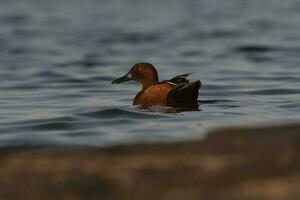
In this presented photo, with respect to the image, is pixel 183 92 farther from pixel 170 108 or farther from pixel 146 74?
pixel 146 74

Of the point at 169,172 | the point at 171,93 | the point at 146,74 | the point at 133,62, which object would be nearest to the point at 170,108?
the point at 171,93

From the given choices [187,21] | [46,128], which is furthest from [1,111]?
[187,21]

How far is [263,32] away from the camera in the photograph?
90.2ft

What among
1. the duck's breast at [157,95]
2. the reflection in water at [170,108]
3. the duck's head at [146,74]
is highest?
the duck's head at [146,74]

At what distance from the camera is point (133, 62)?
2116 centimetres

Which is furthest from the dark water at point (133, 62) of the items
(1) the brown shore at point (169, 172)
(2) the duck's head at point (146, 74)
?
(1) the brown shore at point (169, 172)

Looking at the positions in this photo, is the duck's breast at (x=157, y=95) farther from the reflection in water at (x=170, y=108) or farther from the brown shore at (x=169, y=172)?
the brown shore at (x=169, y=172)

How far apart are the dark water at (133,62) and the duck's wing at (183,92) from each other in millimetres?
252

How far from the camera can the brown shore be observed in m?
6.33

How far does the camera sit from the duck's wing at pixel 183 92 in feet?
40.7

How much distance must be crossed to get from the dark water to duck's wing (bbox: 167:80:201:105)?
252mm

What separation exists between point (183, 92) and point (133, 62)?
877 cm

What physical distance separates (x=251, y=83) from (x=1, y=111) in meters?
4.98

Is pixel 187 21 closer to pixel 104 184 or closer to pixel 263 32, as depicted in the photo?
pixel 263 32
